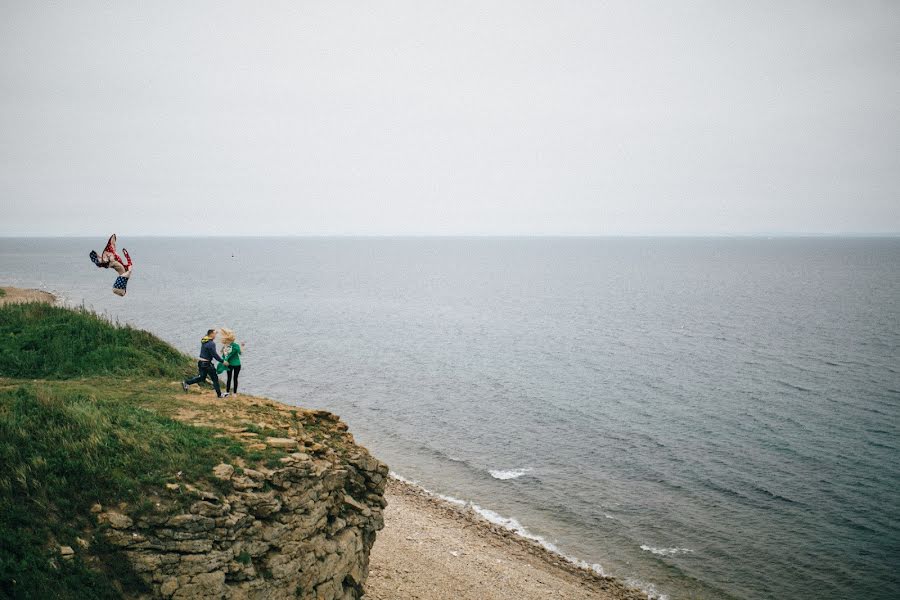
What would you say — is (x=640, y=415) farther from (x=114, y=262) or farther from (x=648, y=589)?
(x=114, y=262)

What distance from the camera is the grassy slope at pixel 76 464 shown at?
10508 mm

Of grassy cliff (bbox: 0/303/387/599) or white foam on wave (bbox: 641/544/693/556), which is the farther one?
white foam on wave (bbox: 641/544/693/556)

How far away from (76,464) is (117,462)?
809mm

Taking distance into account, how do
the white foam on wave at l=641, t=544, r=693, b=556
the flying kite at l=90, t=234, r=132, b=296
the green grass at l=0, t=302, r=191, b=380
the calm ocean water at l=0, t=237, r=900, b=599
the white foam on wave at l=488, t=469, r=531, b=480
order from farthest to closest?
the white foam on wave at l=488, t=469, r=531, b=480, the calm ocean water at l=0, t=237, r=900, b=599, the white foam on wave at l=641, t=544, r=693, b=556, the green grass at l=0, t=302, r=191, b=380, the flying kite at l=90, t=234, r=132, b=296

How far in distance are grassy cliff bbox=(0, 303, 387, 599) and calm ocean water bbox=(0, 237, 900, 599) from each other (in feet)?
59.2

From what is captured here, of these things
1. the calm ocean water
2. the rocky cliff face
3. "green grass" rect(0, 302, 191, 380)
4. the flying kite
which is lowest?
the calm ocean water

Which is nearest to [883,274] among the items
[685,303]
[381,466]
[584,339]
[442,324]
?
[685,303]

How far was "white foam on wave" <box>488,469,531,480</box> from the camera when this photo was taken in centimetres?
3475

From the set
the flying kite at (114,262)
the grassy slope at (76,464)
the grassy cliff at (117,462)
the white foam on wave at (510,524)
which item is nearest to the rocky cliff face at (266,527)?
the grassy cliff at (117,462)

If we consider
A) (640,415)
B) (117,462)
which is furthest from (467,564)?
(640,415)

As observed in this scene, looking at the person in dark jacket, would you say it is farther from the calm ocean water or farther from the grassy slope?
the calm ocean water

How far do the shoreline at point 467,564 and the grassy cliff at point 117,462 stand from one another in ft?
24.9

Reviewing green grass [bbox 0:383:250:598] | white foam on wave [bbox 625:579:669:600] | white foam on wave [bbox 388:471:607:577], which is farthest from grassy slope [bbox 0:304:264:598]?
white foam on wave [bbox 625:579:669:600]

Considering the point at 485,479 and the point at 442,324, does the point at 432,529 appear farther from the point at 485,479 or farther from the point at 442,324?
the point at 442,324
